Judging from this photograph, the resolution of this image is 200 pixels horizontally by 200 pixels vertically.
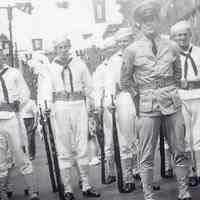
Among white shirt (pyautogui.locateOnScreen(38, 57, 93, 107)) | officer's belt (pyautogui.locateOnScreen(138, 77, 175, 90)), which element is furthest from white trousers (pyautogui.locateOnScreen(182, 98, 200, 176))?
white shirt (pyautogui.locateOnScreen(38, 57, 93, 107))

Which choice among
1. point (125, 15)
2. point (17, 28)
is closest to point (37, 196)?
point (17, 28)

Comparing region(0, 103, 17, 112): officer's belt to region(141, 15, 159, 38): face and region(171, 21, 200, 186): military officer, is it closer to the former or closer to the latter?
region(141, 15, 159, 38): face

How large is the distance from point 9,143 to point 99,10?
6.33 ft

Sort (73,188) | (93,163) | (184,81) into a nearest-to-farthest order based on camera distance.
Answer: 1. (184,81)
2. (73,188)
3. (93,163)

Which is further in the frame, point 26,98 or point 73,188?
point 73,188

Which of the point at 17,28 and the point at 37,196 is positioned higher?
the point at 17,28

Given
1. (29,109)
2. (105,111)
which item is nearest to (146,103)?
(105,111)

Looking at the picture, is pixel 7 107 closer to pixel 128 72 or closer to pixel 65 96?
pixel 65 96

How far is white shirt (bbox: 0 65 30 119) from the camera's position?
4715 mm

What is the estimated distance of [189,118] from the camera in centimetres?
480

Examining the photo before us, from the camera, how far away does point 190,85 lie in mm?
4773

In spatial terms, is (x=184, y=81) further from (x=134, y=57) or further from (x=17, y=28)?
(x=17, y=28)

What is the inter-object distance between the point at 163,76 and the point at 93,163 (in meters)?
2.71

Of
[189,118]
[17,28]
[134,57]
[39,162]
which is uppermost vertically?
[17,28]
